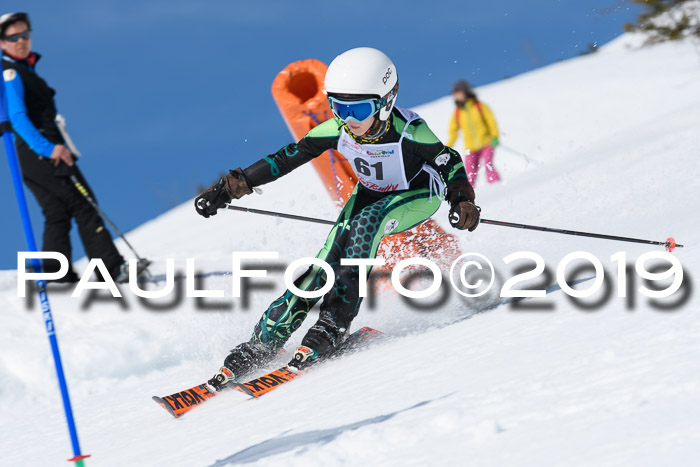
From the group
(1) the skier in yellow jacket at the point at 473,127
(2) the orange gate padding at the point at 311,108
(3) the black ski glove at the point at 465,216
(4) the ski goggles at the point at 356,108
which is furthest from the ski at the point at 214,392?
(1) the skier in yellow jacket at the point at 473,127

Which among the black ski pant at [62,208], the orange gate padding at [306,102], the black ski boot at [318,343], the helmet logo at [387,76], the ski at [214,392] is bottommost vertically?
the ski at [214,392]

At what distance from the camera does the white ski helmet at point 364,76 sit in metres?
3.69

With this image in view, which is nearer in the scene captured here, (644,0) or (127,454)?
(127,454)

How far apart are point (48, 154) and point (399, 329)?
3.13m

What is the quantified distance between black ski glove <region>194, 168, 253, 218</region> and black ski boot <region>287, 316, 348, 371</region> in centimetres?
80

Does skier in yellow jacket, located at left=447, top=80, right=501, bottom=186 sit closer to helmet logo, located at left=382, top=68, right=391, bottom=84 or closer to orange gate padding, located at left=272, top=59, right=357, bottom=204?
orange gate padding, located at left=272, top=59, right=357, bottom=204

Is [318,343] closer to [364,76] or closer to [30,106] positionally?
[364,76]

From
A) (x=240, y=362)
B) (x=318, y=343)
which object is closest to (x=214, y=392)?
(x=240, y=362)

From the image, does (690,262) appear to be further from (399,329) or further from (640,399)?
(640,399)

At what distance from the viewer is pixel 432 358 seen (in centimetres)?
321

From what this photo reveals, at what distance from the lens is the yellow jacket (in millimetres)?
9703

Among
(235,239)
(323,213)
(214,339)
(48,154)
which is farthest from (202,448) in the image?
(235,239)

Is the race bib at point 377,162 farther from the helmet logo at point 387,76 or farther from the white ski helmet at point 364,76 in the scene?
the helmet logo at point 387,76

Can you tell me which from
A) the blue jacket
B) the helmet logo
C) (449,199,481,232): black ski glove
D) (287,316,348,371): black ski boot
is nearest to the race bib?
the helmet logo
